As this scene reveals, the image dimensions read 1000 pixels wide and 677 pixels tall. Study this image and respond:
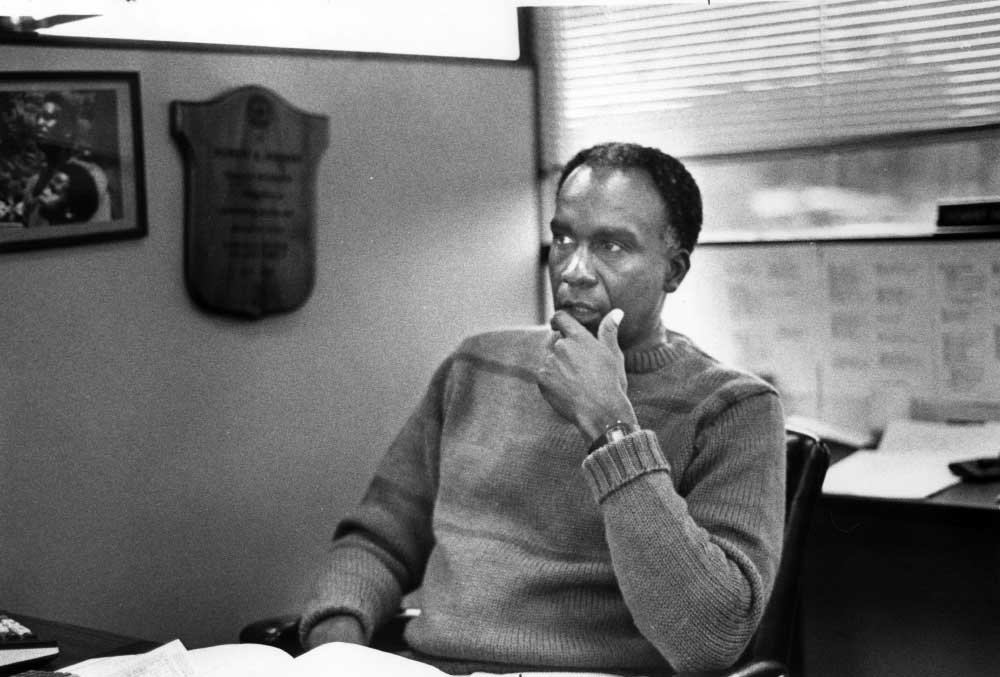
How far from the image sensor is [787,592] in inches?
76.9

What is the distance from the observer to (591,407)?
5.76 ft

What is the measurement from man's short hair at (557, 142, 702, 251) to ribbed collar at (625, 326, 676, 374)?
172 mm

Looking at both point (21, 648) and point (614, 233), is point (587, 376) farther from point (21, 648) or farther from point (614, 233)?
point (21, 648)

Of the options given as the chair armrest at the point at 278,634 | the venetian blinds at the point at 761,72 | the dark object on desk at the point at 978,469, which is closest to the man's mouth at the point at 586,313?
the chair armrest at the point at 278,634

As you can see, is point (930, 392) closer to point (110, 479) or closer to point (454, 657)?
point (454, 657)

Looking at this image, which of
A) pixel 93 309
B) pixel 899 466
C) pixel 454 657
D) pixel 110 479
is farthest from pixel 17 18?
pixel 899 466

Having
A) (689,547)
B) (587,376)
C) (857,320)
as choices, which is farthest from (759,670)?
(857,320)

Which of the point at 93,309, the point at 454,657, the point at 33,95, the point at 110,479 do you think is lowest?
the point at 454,657

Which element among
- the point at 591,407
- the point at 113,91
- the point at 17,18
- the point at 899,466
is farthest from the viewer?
the point at 899,466

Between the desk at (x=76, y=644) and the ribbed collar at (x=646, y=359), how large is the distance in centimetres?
83

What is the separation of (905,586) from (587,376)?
3.88ft

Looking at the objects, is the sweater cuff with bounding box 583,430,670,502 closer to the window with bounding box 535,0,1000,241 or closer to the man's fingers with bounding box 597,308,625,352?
the man's fingers with bounding box 597,308,625,352

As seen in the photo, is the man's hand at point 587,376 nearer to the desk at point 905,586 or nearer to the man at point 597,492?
the man at point 597,492

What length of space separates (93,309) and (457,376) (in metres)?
0.69
